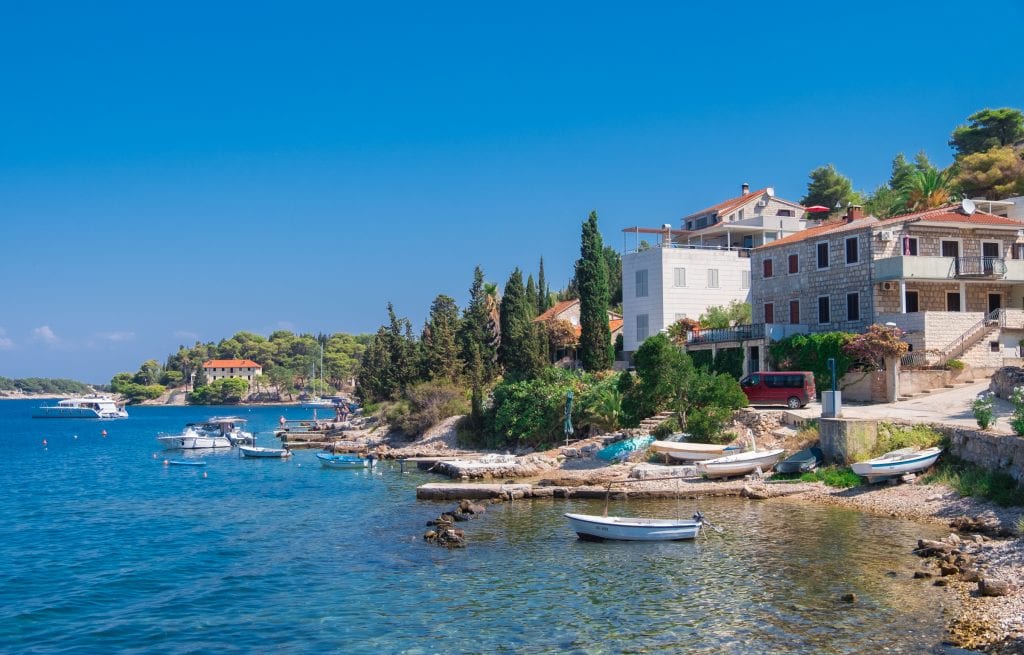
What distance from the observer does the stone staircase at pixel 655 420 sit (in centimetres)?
4047

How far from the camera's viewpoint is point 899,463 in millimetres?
28422

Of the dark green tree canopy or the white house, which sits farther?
the dark green tree canopy

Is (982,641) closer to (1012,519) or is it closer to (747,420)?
(1012,519)

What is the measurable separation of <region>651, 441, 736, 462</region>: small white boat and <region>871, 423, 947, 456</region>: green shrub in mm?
5798

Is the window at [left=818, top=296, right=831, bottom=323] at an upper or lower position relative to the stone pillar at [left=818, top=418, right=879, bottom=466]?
upper

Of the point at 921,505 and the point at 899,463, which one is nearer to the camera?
the point at 921,505

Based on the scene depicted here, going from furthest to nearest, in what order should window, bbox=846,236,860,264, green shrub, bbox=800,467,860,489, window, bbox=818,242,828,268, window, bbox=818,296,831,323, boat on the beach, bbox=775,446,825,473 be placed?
window, bbox=818,242,828,268
window, bbox=818,296,831,323
window, bbox=846,236,860,264
boat on the beach, bbox=775,446,825,473
green shrub, bbox=800,467,860,489

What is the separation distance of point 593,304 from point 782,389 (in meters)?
23.2

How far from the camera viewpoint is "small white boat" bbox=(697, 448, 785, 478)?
3297 centimetres

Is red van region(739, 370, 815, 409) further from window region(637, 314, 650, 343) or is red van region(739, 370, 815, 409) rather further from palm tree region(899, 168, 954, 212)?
palm tree region(899, 168, 954, 212)

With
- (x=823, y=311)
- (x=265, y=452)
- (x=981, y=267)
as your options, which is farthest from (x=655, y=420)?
(x=265, y=452)

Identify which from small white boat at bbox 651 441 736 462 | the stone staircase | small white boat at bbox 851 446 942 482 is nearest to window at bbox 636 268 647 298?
the stone staircase

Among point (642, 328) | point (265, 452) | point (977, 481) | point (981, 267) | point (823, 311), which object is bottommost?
point (265, 452)

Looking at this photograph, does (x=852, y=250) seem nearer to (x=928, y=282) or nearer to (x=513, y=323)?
(x=928, y=282)
